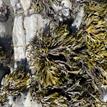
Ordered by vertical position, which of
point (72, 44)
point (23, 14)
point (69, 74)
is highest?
point (23, 14)

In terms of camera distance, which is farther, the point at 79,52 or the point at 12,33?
the point at 12,33

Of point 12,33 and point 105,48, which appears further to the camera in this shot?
point 12,33

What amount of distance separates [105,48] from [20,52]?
6.58ft

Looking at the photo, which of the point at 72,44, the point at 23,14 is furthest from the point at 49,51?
the point at 23,14

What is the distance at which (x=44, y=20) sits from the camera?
1069 cm

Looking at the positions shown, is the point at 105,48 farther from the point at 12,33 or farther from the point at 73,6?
the point at 12,33

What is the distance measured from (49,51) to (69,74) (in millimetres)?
709

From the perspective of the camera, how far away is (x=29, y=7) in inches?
423

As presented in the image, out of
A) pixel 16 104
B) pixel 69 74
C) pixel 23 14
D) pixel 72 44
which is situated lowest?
pixel 16 104

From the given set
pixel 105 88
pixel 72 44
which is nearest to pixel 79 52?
pixel 72 44

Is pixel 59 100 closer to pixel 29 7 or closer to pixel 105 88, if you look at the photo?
pixel 105 88

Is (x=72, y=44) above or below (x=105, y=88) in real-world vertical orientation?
above

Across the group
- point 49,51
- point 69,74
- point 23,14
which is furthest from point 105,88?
point 23,14

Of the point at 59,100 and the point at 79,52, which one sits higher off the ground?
the point at 79,52
